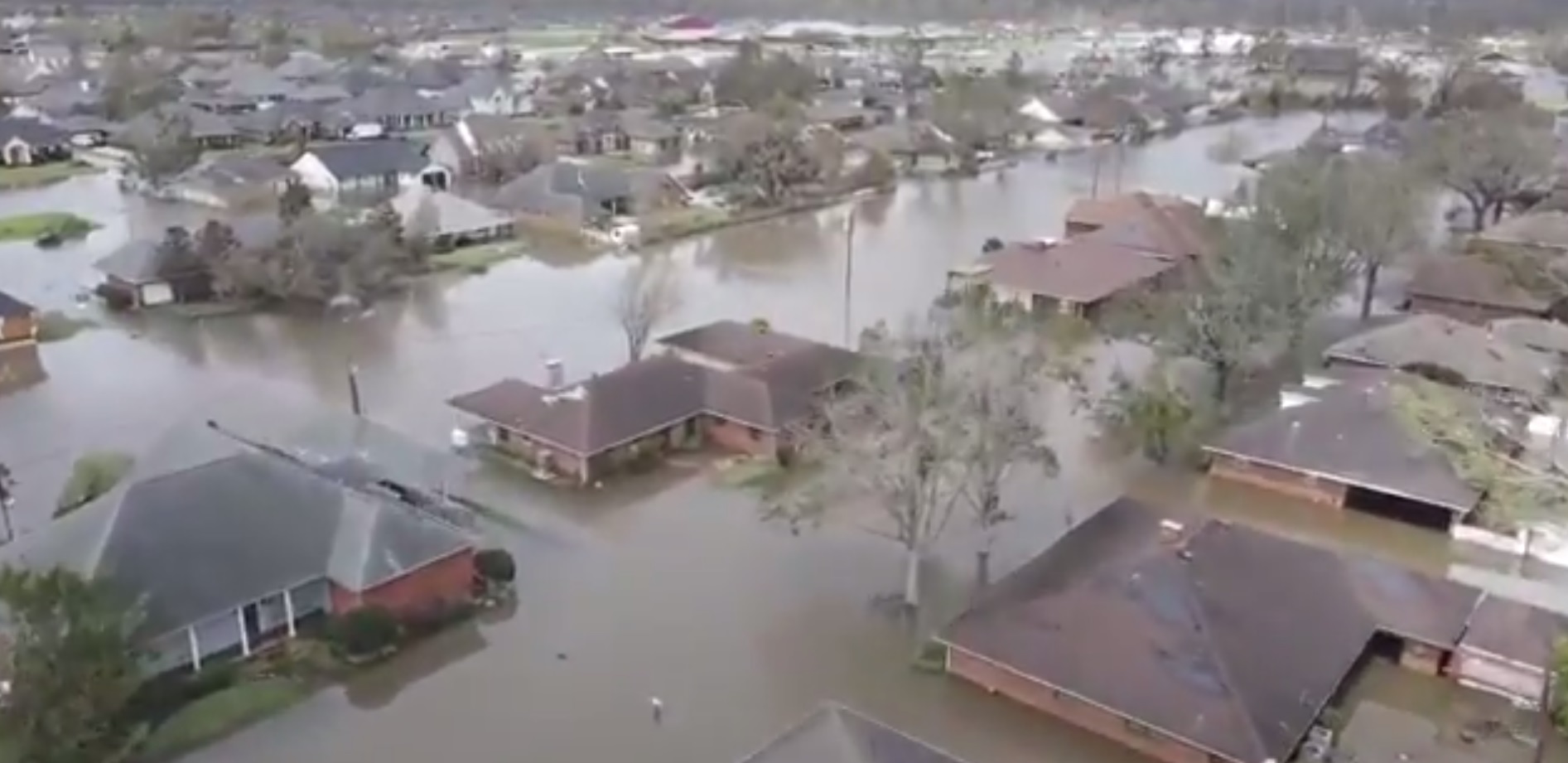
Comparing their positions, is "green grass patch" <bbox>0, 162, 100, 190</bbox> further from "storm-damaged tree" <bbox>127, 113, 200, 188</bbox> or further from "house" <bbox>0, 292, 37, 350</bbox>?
"house" <bbox>0, 292, 37, 350</bbox>

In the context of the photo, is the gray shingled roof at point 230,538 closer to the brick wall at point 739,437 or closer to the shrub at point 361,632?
the shrub at point 361,632

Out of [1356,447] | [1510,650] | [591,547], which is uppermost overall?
[1356,447]

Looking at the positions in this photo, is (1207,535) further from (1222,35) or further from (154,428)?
(1222,35)

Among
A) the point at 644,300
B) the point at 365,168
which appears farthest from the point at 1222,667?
the point at 365,168

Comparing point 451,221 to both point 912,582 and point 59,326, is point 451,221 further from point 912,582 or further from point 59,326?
point 912,582

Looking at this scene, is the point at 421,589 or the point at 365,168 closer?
the point at 421,589

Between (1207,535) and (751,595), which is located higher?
(1207,535)

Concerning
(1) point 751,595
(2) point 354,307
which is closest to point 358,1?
(2) point 354,307
